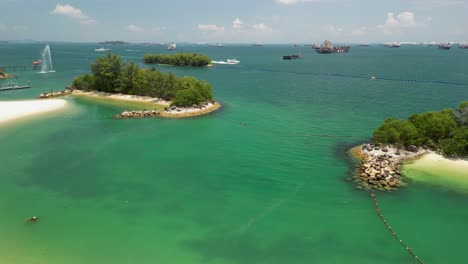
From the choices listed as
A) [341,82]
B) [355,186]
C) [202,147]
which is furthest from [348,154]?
[341,82]

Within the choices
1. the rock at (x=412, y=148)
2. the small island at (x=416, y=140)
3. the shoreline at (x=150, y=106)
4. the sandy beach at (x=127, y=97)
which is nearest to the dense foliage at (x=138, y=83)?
the sandy beach at (x=127, y=97)

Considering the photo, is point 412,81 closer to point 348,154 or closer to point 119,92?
point 348,154

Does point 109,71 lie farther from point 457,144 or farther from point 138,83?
point 457,144

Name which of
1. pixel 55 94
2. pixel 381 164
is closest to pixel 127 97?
pixel 55 94

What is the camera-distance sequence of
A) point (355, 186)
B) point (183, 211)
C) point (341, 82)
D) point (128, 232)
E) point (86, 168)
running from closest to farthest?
point (128, 232) < point (183, 211) < point (355, 186) < point (86, 168) < point (341, 82)

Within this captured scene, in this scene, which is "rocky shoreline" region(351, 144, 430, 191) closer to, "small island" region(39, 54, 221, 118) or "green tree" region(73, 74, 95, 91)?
"small island" region(39, 54, 221, 118)

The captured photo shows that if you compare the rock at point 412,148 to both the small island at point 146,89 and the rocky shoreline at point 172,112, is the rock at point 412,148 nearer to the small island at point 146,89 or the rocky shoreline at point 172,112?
the rocky shoreline at point 172,112

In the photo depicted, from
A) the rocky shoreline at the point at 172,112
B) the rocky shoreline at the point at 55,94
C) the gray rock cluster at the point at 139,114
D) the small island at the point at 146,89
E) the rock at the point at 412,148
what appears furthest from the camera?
the rocky shoreline at the point at 55,94
